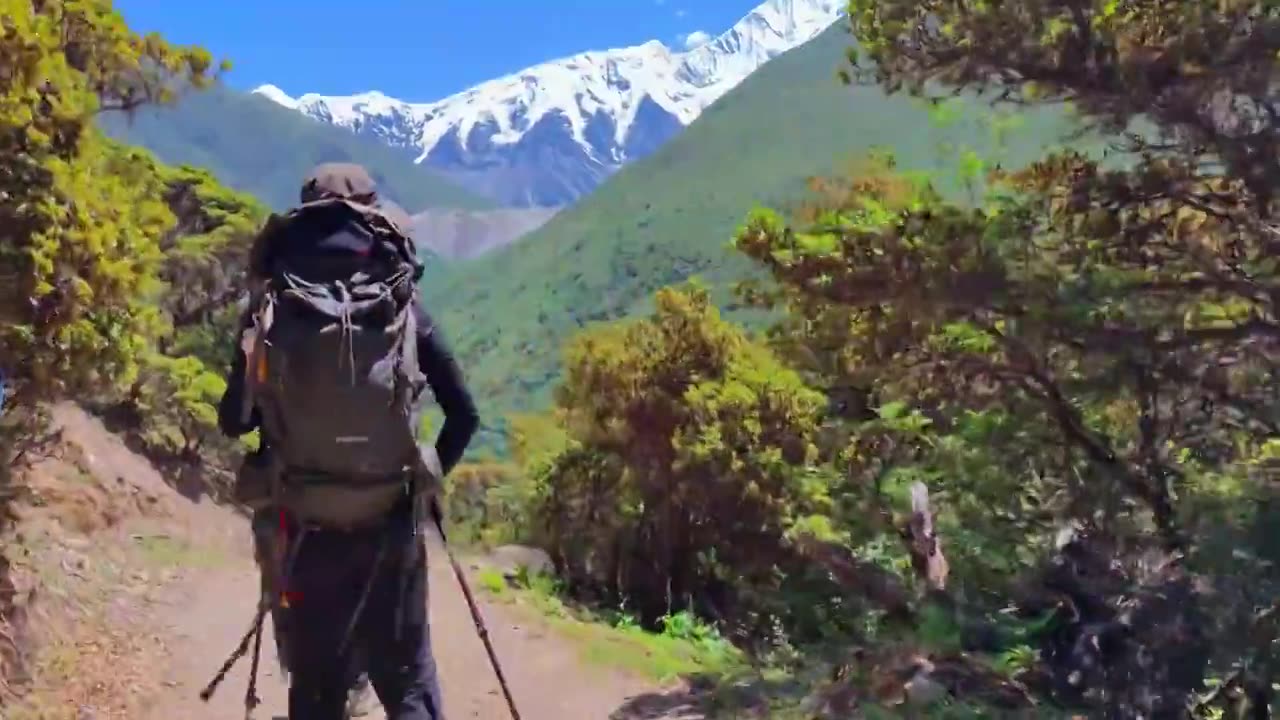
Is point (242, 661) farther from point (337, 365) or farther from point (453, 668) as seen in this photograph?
point (337, 365)

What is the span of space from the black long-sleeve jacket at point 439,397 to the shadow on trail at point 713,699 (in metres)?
3.83

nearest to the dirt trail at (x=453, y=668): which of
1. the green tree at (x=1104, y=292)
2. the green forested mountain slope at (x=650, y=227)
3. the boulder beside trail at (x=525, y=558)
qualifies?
the green tree at (x=1104, y=292)

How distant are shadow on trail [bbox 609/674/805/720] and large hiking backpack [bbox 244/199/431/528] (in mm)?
4097

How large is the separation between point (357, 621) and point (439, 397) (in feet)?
1.90

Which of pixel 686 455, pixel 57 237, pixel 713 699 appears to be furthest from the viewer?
pixel 686 455

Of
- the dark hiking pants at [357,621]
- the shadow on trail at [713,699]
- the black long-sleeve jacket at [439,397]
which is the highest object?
the black long-sleeve jacket at [439,397]

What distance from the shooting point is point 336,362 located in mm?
2695

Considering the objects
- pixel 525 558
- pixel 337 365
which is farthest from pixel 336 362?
pixel 525 558

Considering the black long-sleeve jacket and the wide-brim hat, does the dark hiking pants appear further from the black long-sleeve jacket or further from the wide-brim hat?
the wide-brim hat

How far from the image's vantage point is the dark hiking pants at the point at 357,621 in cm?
282

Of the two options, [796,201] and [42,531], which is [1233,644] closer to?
[796,201]

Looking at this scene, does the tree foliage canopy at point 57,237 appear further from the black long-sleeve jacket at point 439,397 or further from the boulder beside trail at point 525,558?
the boulder beside trail at point 525,558

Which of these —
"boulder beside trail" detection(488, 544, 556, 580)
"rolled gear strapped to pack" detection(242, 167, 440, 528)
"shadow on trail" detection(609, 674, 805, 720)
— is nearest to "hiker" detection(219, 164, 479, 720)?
"rolled gear strapped to pack" detection(242, 167, 440, 528)

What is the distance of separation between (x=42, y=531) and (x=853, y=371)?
538cm
